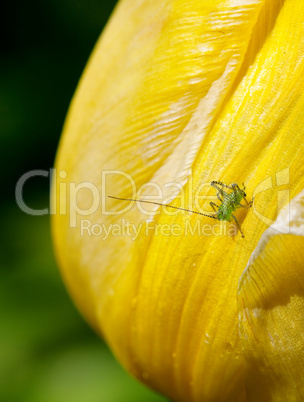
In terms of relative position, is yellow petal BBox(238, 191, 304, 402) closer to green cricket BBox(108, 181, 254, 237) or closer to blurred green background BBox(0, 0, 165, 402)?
green cricket BBox(108, 181, 254, 237)

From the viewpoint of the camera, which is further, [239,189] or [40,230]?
[40,230]

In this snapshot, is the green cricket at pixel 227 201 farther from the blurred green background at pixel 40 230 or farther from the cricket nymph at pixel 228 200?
the blurred green background at pixel 40 230

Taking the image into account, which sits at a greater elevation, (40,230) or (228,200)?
(228,200)

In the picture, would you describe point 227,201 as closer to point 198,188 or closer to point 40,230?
point 198,188

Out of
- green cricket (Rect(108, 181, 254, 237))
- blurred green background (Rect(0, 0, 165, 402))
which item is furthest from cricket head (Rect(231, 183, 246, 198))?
blurred green background (Rect(0, 0, 165, 402))

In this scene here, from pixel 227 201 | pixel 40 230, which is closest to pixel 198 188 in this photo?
pixel 227 201
